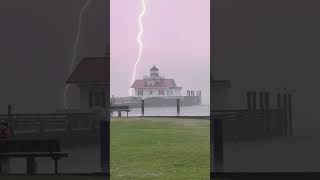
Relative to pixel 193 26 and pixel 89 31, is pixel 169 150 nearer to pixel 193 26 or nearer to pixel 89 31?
pixel 193 26

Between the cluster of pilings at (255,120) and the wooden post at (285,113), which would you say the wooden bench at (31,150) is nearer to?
the cluster of pilings at (255,120)

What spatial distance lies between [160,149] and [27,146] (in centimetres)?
505

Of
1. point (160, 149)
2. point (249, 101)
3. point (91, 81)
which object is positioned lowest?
point (160, 149)

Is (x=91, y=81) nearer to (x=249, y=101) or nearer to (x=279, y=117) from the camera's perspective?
(x=249, y=101)

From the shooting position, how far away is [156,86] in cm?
1137

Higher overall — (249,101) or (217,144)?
(249,101)

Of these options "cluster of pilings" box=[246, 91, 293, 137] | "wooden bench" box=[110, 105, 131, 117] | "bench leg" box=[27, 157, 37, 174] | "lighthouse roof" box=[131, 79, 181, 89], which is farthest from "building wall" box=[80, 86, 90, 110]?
"lighthouse roof" box=[131, 79, 181, 89]

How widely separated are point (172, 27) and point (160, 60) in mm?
968

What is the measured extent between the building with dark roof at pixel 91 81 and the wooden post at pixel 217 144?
1.18m

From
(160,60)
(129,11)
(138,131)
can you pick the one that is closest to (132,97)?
(160,60)

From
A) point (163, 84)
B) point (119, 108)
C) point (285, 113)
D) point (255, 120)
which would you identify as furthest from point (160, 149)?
point (285, 113)

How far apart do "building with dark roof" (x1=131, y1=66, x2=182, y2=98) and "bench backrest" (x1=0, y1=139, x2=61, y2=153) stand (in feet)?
15.4

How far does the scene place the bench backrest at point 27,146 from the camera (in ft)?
19.1

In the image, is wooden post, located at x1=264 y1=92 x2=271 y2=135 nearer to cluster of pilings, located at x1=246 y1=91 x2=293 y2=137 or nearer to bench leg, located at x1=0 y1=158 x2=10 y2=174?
cluster of pilings, located at x1=246 y1=91 x2=293 y2=137
